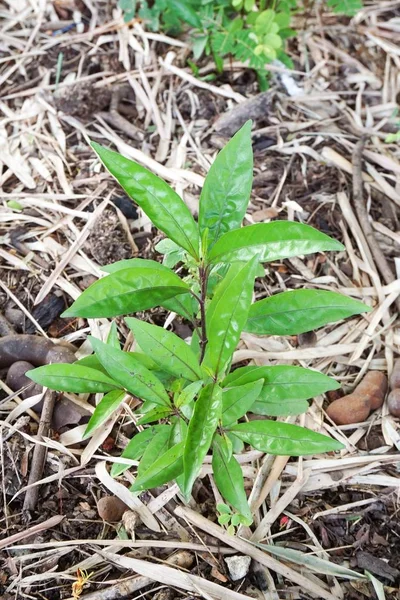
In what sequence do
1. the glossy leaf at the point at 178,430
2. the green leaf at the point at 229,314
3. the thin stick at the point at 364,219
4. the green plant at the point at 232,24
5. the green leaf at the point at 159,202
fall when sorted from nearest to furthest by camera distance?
the green leaf at the point at 229,314 → the green leaf at the point at 159,202 → the glossy leaf at the point at 178,430 → the thin stick at the point at 364,219 → the green plant at the point at 232,24

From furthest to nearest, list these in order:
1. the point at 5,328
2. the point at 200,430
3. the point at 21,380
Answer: the point at 5,328
the point at 21,380
the point at 200,430

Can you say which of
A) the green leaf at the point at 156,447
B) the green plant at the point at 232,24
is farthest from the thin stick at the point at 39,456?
the green plant at the point at 232,24

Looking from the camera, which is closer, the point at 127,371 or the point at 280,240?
the point at 280,240

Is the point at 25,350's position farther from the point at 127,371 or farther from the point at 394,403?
the point at 394,403

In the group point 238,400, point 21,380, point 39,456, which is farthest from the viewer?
point 21,380

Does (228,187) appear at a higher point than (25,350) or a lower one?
higher

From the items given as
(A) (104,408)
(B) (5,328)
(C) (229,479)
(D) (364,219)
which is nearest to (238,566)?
(C) (229,479)

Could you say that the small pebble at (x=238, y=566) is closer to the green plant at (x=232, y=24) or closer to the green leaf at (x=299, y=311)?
the green leaf at (x=299, y=311)
